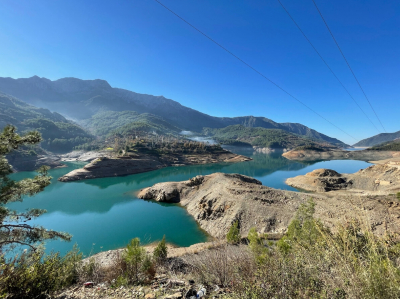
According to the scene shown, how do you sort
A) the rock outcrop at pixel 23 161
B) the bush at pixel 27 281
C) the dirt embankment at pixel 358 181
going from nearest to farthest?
the bush at pixel 27 281
the dirt embankment at pixel 358 181
the rock outcrop at pixel 23 161

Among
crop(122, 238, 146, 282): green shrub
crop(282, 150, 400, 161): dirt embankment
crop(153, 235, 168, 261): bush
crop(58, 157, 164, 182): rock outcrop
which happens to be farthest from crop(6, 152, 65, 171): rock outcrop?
crop(282, 150, 400, 161): dirt embankment

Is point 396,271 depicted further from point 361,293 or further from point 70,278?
point 70,278

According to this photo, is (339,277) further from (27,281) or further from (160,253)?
(160,253)

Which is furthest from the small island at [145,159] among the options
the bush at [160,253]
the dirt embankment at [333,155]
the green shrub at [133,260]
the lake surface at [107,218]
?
the green shrub at [133,260]

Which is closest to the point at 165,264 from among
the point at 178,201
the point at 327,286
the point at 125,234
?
the point at 327,286

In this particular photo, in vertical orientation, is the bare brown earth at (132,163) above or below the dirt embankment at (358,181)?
below

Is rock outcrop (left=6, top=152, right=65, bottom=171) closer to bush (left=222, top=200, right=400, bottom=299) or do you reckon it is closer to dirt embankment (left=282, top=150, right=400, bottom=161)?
bush (left=222, top=200, right=400, bottom=299)

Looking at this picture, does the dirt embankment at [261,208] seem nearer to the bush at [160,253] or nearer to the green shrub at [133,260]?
the bush at [160,253]
